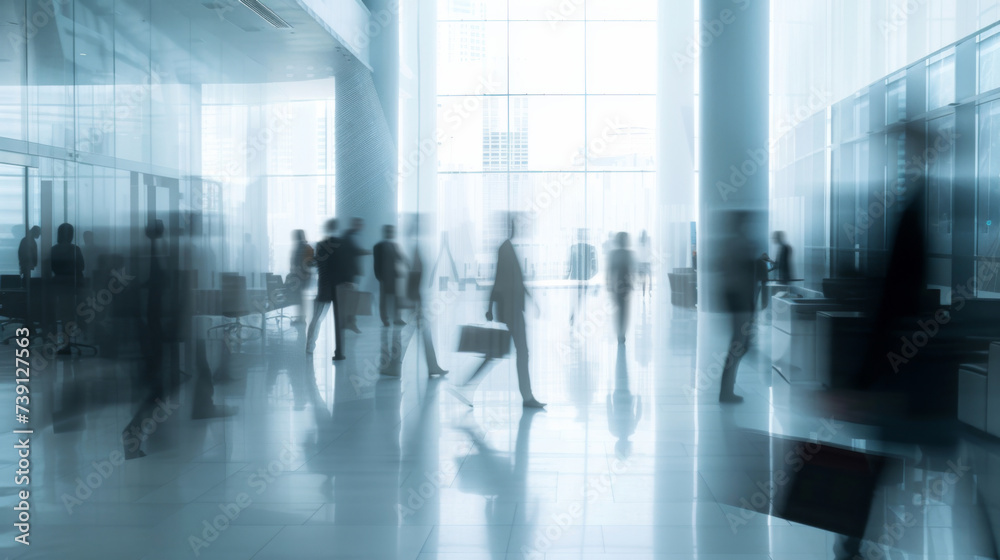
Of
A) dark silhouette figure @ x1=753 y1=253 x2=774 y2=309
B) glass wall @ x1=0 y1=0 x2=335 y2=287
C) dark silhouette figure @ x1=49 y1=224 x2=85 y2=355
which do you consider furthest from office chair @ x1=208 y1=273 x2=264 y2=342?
dark silhouette figure @ x1=753 y1=253 x2=774 y2=309

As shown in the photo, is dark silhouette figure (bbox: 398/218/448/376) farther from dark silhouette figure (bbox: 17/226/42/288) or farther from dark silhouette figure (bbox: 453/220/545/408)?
dark silhouette figure (bbox: 17/226/42/288)

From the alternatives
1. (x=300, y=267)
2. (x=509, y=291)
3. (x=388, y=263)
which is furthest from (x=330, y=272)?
(x=509, y=291)

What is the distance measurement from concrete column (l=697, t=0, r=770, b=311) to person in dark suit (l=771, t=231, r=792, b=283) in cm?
26

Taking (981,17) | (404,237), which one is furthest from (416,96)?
(981,17)

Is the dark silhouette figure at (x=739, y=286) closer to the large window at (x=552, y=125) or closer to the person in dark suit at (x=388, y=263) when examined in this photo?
the large window at (x=552, y=125)

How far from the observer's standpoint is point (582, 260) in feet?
24.1

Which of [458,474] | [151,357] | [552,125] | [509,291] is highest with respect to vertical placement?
[552,125]

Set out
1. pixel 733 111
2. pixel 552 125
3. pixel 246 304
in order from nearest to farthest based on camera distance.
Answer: pixel 733 111
pixel 552 125
pixel 246 304

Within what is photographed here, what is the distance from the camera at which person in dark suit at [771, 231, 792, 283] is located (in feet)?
20.9

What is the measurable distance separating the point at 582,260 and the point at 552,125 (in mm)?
1388

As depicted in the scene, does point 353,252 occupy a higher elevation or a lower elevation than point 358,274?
higher

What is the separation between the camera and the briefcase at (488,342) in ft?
18.8

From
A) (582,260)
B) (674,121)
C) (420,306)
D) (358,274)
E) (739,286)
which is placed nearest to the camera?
(739,286)

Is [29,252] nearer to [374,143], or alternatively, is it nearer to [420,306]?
[374,143]
